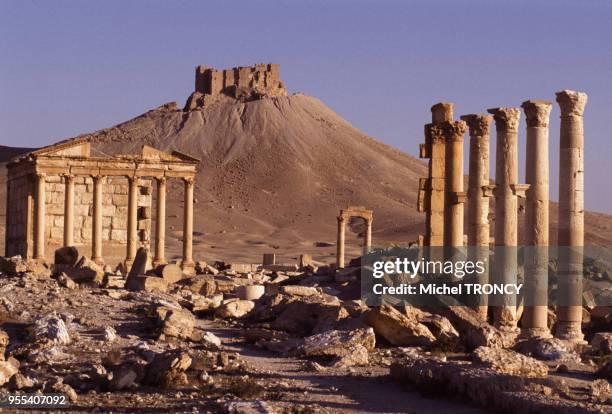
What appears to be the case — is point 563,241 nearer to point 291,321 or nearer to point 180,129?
point 291,321

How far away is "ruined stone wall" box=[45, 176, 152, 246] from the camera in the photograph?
53.4 metres

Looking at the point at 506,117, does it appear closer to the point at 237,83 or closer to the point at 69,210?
the point at 69,210

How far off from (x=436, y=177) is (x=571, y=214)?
16.0 ft

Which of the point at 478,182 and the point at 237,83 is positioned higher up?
the point at 237,83

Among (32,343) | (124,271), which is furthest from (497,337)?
(124,271)

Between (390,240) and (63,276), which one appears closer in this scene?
(63,276)

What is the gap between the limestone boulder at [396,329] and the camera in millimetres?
24188

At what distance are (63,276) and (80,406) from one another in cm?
1515

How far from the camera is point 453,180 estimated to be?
32.0 metres

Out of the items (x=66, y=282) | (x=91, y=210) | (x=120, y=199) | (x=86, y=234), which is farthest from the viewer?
(x=120, y=199)

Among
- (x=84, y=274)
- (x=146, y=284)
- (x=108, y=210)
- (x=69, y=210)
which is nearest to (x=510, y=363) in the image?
(x=146, y=284)

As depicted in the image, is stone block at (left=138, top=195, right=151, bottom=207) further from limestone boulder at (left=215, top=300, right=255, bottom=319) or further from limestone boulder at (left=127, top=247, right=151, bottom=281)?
limestone boulder at (left=215, top=300, right=255, bottom=319)

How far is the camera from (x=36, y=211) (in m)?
50.8

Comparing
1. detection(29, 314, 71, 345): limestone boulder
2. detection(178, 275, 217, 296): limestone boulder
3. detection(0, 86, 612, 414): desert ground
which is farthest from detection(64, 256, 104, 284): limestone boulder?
detection(29, 314, 71, 345): limestone boulder
